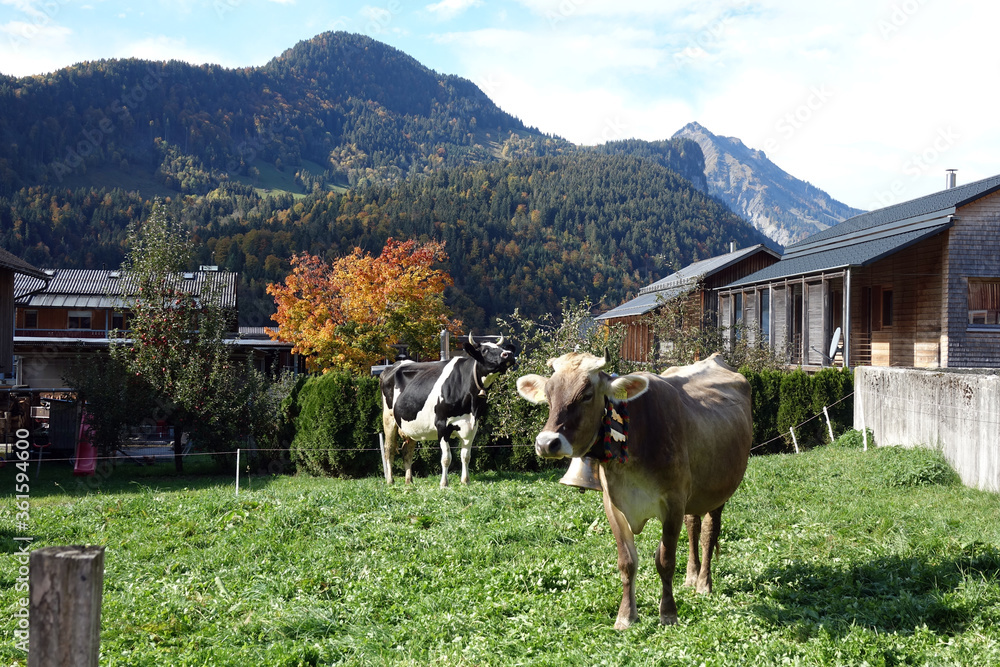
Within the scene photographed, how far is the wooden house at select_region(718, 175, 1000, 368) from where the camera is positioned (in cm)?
2122

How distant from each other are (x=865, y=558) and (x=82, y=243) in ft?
352

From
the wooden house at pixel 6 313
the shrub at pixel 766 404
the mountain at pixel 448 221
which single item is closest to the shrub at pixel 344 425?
the shrub at pixel 766 404

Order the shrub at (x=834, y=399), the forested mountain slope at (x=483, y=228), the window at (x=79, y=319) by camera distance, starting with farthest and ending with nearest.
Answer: the forested mountain slope at (x=483, y=228)
the window at (x=79, y=319)
the shrub at (x=834, y=399)

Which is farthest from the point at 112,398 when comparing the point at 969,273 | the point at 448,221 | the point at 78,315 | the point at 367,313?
the point at 448,221

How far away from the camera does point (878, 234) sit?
25391mm

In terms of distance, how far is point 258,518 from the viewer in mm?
9023

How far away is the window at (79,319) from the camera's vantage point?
51.1m

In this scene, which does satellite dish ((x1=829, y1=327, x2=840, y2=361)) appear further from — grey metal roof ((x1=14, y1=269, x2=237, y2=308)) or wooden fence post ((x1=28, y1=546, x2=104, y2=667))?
grey metal roof ((x1=14, y1=269, x2=237, y2=308))

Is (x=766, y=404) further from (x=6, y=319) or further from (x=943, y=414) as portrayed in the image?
(x=6, y=319)

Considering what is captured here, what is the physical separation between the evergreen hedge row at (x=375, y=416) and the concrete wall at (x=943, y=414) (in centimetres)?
152

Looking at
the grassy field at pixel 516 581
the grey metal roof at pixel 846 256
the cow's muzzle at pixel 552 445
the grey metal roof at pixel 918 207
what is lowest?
the grassy field at pixel 516 581

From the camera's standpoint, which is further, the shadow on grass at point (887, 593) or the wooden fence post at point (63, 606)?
the shadow on grass at point (887, 593)

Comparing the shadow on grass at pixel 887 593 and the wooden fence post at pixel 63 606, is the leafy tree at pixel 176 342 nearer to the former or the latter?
the shadow on grass at pixel 887 593

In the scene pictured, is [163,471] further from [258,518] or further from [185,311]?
[258,518]
